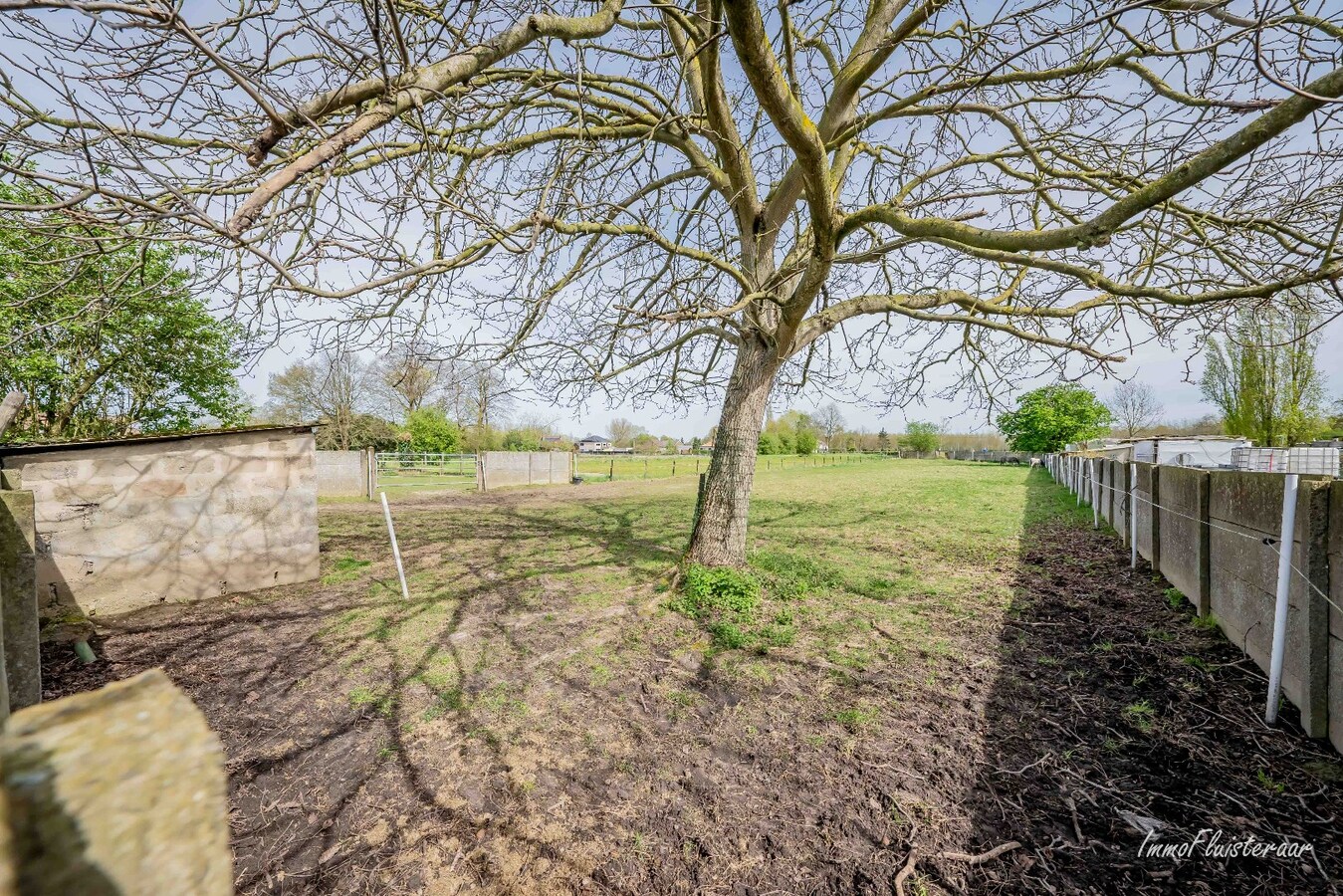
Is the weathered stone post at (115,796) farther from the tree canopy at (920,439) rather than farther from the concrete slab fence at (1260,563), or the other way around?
the tree canopy at (920,439)

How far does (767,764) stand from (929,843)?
92cm

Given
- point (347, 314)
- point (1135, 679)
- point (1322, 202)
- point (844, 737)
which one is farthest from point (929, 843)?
point (1322, 202)

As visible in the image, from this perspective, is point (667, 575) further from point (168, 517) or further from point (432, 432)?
point (432, 432)

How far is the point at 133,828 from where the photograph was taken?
57cm

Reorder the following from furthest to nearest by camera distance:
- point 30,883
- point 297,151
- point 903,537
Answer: point 903,537, point 297,151, point 30,883

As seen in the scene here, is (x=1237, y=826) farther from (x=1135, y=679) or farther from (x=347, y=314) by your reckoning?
(x=347, y=314)

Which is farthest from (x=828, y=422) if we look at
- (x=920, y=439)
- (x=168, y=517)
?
(x=168, y=517)

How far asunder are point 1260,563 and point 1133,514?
441cm

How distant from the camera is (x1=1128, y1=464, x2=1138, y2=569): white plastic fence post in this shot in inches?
274

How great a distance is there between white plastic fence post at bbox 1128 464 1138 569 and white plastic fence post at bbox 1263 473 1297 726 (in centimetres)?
436

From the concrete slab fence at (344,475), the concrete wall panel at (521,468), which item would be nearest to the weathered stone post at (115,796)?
the concrete slab fence at (344,475)

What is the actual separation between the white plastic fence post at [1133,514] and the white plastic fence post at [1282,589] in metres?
4.36

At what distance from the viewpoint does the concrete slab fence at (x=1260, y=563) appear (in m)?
2.93

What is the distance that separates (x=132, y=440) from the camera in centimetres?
558
